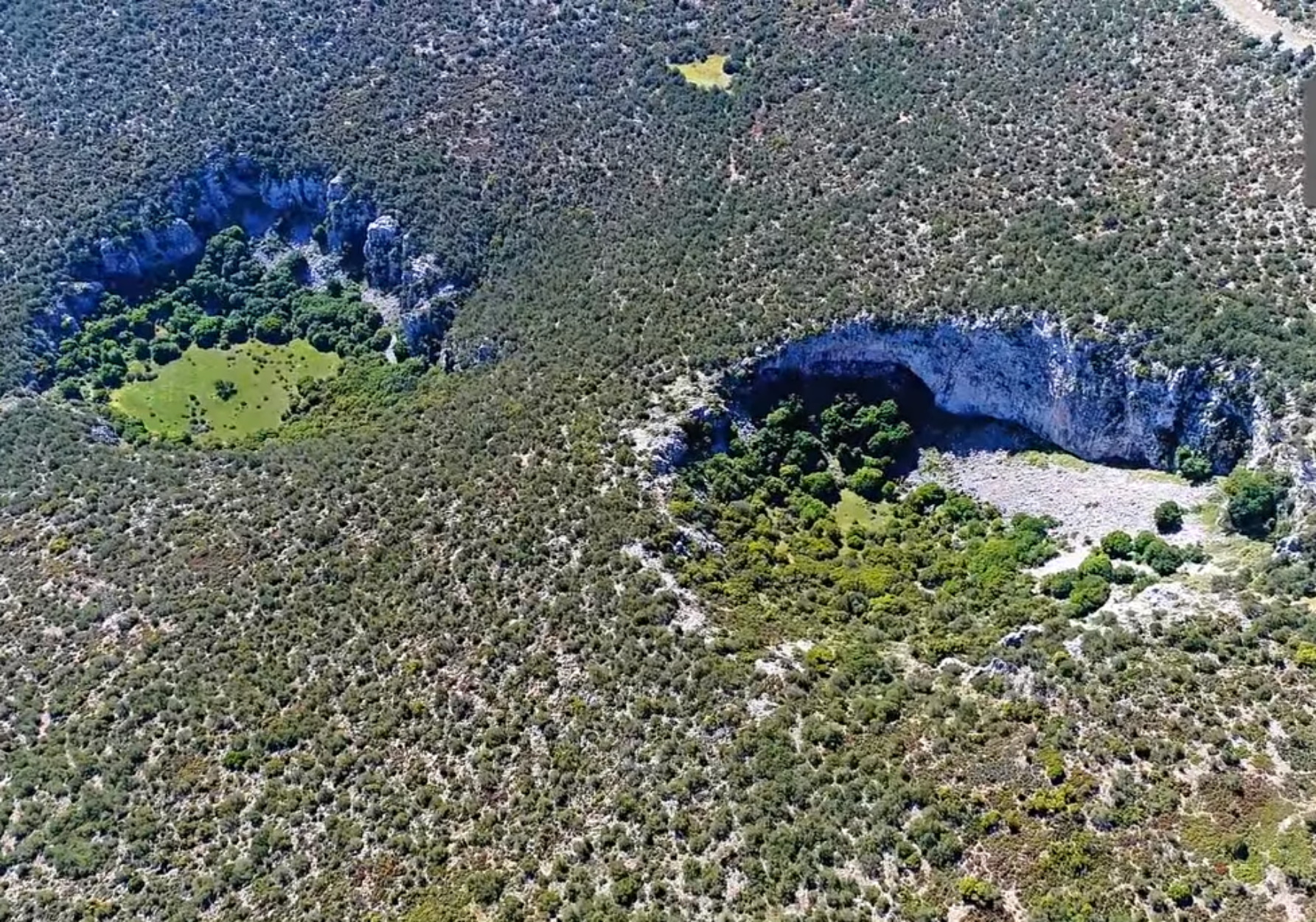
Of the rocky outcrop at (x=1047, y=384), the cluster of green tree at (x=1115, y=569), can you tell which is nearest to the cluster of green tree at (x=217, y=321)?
the rocky outcrop at (x=1047, y=384)

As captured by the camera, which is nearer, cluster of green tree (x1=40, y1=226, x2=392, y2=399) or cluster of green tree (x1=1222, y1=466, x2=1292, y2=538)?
cluster of green tree (x1=1222, y1=466, x2=1292, y2=538)

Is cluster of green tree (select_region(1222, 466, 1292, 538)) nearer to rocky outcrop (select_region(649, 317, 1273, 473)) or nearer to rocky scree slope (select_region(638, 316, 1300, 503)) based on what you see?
rocky scree slope (select_region(638, 316, 1300, 503))

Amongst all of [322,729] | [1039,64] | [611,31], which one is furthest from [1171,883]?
[611,31]

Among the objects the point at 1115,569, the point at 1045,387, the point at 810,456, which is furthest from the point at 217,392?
the point at 1115,569

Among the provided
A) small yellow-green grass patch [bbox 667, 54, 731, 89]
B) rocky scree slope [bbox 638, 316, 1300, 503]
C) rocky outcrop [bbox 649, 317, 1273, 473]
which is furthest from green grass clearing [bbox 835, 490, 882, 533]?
small yellow-green grass patch [bbox 667, 54, 731, 89]

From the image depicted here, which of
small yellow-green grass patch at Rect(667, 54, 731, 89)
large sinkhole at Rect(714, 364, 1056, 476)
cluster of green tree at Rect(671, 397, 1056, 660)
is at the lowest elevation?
cluster of green tree at Rect(671, 397, 1056, 660)

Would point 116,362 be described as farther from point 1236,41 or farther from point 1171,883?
point 1236,41
